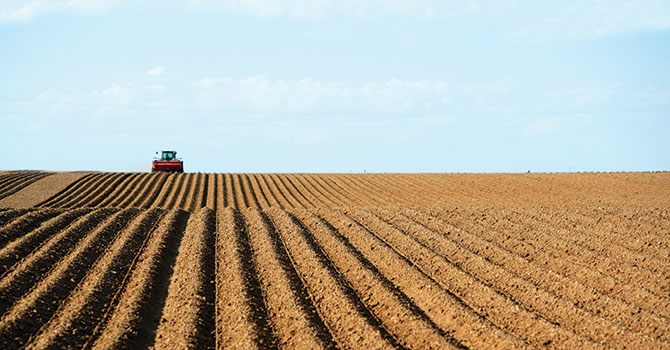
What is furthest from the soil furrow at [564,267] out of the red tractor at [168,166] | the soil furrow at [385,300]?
the red tractor at [168,166]

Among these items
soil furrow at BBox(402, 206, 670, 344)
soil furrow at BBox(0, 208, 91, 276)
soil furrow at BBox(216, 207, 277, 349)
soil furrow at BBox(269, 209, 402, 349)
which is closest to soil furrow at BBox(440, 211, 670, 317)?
soil furrow at BBox(402, 206, 670, 344)

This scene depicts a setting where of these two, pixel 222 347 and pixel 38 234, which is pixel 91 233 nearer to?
pixel 38 234

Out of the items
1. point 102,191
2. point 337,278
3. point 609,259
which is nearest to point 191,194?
point 102,191

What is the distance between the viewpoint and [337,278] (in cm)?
954

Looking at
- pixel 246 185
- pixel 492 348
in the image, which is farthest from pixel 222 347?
pixel 246 185

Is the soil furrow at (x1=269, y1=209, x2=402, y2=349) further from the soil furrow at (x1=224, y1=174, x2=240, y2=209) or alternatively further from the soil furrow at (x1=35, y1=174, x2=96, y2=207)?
the soil furrow at (x1=35, y1=174, x2=96, y2=207)

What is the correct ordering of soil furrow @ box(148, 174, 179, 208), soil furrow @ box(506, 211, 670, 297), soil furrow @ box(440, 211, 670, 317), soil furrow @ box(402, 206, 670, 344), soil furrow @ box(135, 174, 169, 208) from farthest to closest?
soil furrow @ box(135, 174, 169, 208), soil furrow @ box(148, 174, 179, 208), soil furrow @ box(506, 211, 670, 297), soil furrow @ box(440, 211, 670, 317), soil furrow @ box(402, 206, 670, 344)

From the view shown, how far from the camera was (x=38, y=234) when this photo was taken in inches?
465

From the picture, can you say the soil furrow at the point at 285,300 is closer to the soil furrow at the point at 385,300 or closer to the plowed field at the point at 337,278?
the plowed field at the point at 337,278

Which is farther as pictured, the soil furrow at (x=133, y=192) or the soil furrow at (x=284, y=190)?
the soil furrow at (x=284, y=190)

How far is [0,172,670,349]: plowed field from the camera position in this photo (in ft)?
23.5

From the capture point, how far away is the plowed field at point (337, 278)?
23.5ft

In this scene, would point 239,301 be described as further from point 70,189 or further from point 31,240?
point 70,189

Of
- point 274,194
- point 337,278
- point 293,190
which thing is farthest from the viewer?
point 293,190
